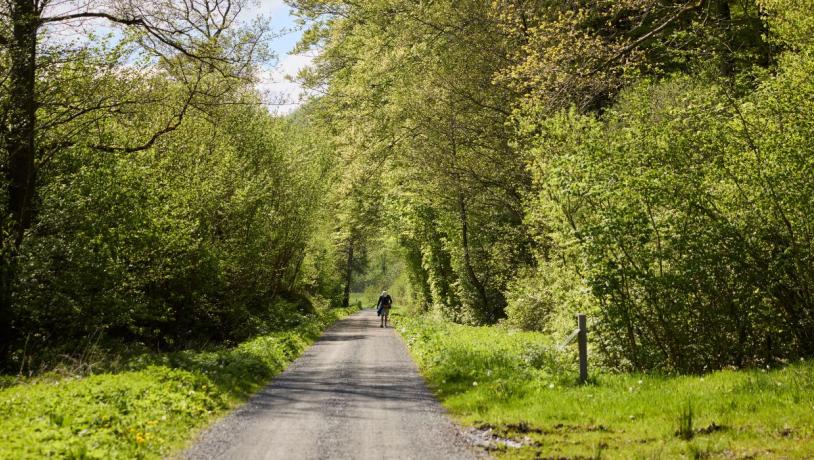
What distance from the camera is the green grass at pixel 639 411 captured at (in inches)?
318

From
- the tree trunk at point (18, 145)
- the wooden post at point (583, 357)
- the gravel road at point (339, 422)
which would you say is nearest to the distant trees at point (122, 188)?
the tree trunk at point (18, 145)

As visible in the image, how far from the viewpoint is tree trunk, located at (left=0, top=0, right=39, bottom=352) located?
14.1 metres

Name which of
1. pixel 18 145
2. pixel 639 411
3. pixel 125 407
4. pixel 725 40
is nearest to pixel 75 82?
pixel 18 145

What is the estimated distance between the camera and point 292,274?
42531 mm

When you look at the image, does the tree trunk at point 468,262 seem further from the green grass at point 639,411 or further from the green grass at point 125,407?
the green grass at point 639,411

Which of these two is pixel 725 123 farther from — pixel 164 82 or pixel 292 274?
pixel 292 274

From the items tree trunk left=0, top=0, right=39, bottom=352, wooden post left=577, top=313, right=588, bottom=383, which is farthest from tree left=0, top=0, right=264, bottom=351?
wooden post left=577, top=313, right=588, bottom=383

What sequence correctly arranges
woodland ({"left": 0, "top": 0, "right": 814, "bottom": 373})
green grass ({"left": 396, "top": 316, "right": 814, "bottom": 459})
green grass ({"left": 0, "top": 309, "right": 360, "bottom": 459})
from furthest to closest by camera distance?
Answer: woodland ({"left": 0, "top": 0, "right": 814, "bottom": 373})
green grass ({"left": 396, "top": 316, "right": 814, "bottom": 459})
green grass ({"left": 0, "top": 309, "right": 360, "bottom": 459})

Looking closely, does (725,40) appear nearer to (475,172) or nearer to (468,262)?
(475,172)

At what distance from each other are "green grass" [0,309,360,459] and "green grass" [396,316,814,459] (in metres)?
4.35

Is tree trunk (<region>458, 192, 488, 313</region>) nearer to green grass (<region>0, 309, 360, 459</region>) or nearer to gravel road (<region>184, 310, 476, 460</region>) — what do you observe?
gravel road (<region>184, 310, 476, 460</region>)

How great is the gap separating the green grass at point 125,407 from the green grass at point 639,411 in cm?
435

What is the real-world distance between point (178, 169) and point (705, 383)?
17673 millimetres

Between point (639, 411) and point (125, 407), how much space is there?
7805mm
